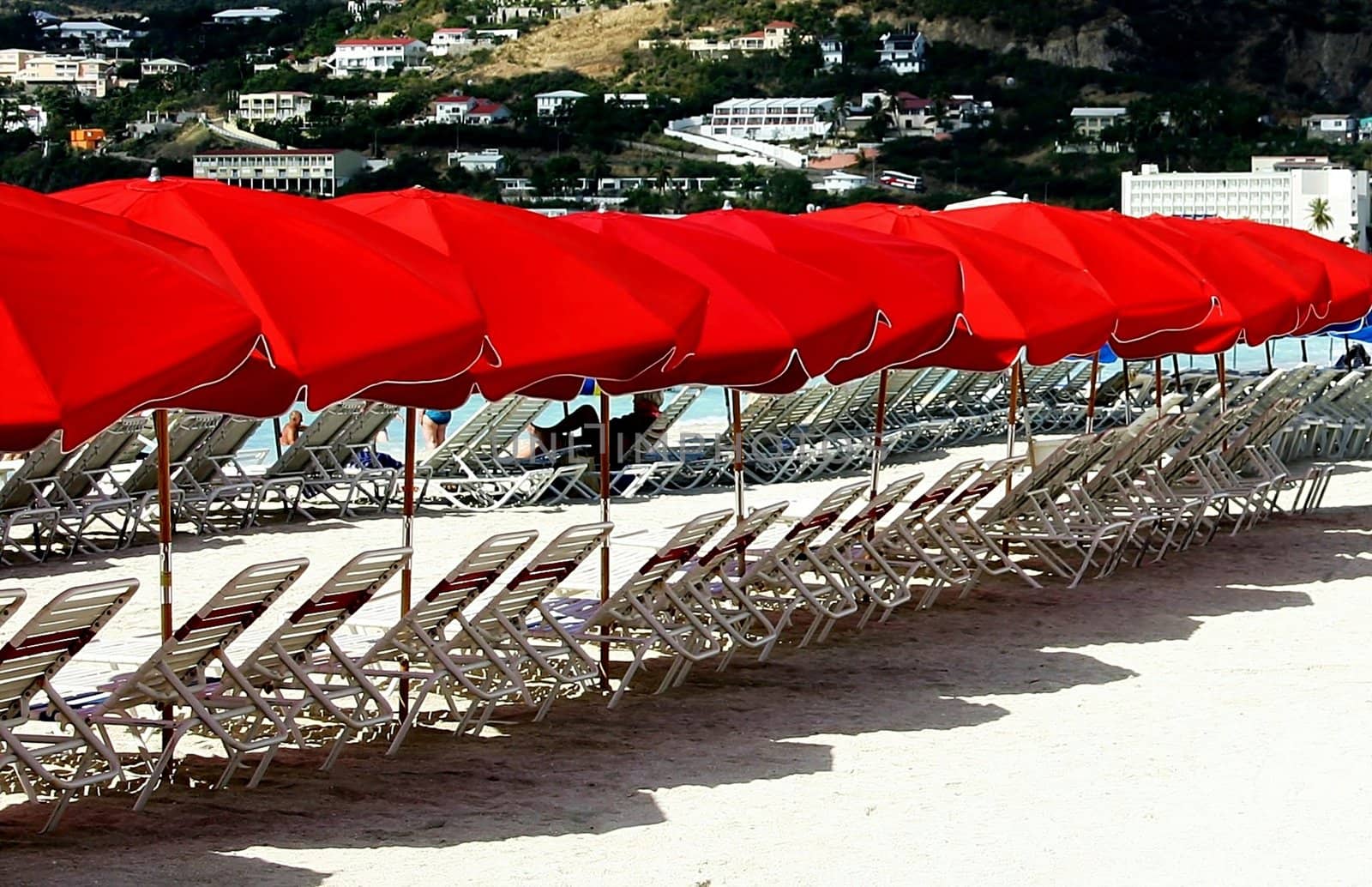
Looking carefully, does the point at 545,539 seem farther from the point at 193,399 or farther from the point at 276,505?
the point at 193,399

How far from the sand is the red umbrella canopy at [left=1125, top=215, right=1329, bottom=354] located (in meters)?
1.85

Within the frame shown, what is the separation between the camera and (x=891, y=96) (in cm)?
12988

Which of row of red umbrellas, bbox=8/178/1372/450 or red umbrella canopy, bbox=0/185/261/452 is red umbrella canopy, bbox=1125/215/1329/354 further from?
red umbrella canopy, bbox=0/185/261/452

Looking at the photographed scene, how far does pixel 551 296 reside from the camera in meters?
5.93

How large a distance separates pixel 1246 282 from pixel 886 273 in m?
3.40

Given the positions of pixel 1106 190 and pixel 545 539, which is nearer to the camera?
pixel 545 539

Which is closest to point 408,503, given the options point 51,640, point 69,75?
point 51,640

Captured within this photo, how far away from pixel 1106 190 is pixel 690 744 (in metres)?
105

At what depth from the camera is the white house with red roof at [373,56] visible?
454 feet

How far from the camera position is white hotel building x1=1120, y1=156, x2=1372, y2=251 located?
106m

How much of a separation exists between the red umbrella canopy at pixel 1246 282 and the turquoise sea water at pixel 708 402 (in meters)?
5.37

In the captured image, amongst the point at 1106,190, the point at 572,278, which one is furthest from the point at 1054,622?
the point at 1106,190

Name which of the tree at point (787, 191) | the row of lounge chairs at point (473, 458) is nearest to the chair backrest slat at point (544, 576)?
the row of lounge chairs at point (473, 458)

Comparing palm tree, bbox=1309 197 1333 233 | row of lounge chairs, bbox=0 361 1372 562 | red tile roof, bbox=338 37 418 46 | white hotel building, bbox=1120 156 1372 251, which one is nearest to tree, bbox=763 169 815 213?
white hotel building, bbox=1120 156 1372 251
